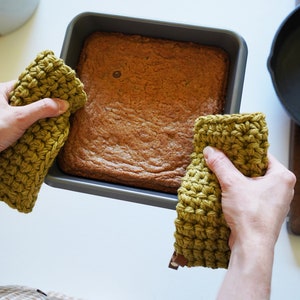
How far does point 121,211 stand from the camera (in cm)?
93

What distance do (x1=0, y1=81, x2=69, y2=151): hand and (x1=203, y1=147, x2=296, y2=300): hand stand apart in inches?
10.1

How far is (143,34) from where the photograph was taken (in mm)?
771

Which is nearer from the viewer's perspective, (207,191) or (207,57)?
(207,191)

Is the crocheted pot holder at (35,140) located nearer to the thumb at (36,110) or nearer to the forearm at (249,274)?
the thumb at (36,110)

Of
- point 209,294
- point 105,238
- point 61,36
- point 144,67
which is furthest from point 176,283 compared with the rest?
point 61,36

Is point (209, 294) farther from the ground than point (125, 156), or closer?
closer

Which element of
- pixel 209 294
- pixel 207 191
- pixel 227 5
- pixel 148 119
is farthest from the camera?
pixel 227 5

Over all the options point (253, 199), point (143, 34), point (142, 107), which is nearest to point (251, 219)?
point (253, 199)

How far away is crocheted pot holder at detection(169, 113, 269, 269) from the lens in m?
0.60

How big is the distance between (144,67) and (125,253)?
40 centimetres

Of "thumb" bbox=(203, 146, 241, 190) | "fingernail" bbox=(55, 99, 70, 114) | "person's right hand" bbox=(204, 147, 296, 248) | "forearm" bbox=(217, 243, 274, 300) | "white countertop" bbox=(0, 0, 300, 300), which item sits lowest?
"white countertop" bbox=(0, 0, 300, 300)

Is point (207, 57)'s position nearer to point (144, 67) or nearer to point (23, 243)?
point (144, 67)

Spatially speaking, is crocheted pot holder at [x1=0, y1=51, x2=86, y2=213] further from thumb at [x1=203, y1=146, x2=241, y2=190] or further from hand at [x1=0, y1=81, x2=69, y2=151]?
thumb at [x1=203, y1=146, x2=241, y2=190]

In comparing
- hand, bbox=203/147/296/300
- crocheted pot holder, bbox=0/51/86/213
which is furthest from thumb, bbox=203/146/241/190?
crocheted pot holder, bbox=0/51/86/213
